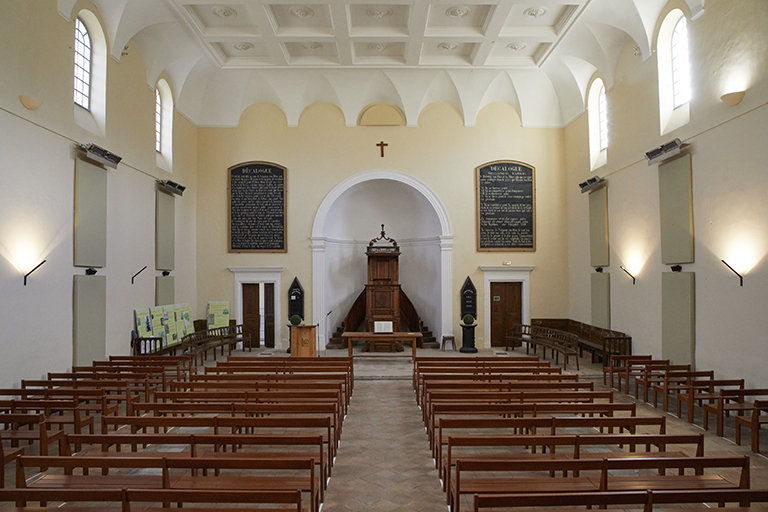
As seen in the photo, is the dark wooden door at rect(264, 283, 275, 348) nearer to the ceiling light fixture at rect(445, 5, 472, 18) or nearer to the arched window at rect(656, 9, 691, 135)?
the ceiling light fixture at rect(445, 5, 472, 18)

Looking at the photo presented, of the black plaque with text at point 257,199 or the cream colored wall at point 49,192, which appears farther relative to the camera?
the black plaque with text at point 257,199

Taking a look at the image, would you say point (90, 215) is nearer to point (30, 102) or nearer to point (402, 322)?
point (30, 102)

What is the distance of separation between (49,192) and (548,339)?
11.1 m

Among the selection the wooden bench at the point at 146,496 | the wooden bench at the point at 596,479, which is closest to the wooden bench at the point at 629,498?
the wooden bench at the point at 596,479

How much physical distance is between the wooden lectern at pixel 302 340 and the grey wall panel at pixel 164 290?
3575 millimetres

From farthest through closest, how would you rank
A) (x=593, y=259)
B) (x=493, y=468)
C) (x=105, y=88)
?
(x=593, y=259), (x=105, y=88), (x=493, y=468)

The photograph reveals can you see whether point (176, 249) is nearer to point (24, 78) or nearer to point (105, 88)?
point (105, 88)

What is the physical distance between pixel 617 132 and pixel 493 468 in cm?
1012

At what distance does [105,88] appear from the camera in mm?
9320

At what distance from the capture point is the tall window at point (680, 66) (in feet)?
28.5

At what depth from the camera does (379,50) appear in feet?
42.0

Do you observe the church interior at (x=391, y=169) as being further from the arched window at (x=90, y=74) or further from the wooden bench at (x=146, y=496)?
the wooden bench at (x=146, y=496)

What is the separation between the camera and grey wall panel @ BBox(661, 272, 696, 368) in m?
8.30

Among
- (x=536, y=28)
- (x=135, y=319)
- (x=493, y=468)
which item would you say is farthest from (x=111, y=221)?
(x=536, y=28)
